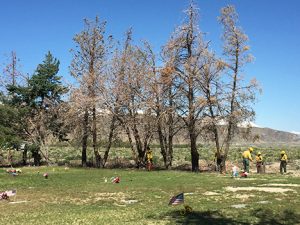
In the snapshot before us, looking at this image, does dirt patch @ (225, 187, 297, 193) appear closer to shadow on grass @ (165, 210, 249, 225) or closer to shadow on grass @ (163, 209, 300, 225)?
shadow on grass @ (163, 209, 300, 225)

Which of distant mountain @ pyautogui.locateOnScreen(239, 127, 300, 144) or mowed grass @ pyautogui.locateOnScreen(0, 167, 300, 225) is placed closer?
mowed grass @ pyautogui.locateOnScreen(0, 167, 300, 225)

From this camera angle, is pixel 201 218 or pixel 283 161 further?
pixel 283 161

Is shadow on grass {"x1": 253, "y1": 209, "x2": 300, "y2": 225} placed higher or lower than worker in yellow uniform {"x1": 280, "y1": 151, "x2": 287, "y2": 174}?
lower

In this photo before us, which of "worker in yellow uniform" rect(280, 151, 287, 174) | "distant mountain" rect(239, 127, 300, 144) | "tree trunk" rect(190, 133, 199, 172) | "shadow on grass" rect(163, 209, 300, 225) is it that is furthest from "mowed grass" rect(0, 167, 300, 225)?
"distant mountain" rect(239, 127, 300, 144)

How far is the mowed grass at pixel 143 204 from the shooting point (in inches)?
499

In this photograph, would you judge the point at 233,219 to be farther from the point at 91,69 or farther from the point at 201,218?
the point at 91,69

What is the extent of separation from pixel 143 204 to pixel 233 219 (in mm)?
4100

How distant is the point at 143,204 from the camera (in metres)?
15.6

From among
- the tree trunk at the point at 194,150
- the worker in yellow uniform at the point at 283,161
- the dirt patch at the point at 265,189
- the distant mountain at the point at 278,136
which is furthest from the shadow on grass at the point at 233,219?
the distant mountain at the point at 278,136

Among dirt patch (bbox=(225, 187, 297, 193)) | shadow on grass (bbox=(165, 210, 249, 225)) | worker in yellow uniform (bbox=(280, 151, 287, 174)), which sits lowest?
shadow on grass (bbox=(165, 210, 249, 225))

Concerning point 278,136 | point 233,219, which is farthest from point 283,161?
point 278,136

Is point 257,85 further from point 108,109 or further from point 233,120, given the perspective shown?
point 108,109

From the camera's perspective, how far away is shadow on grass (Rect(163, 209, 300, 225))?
39.3 feet

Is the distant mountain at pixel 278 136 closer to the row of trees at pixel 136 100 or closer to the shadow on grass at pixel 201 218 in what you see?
the row of trees at pixel 136 100
